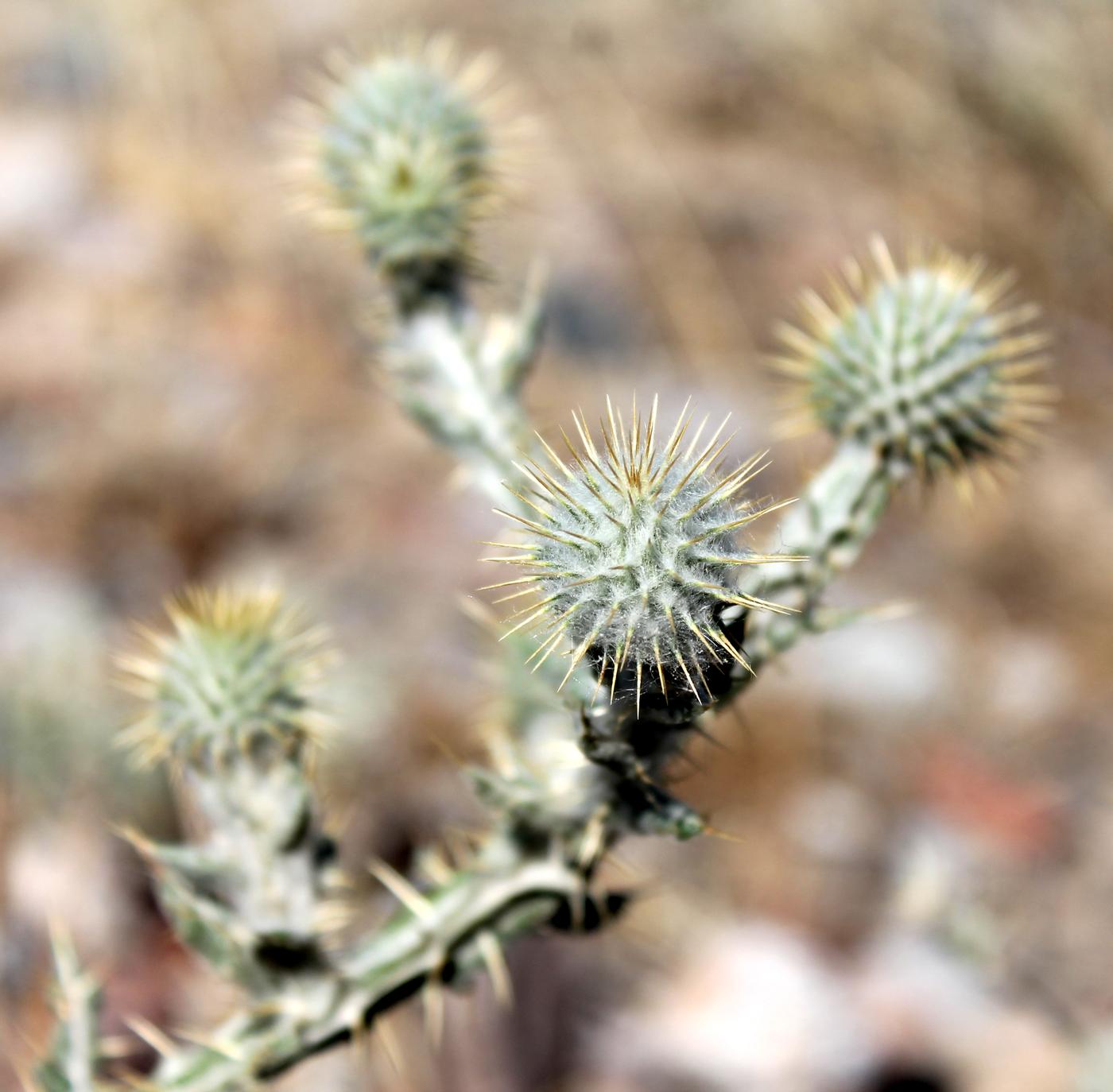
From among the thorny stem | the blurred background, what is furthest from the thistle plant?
the blurred background

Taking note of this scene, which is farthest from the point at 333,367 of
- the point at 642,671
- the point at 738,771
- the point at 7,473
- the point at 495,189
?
the point at 642,671

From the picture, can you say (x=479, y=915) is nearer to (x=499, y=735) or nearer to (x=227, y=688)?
(x=499, y=735)

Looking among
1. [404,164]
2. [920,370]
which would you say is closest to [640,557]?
[920,370]

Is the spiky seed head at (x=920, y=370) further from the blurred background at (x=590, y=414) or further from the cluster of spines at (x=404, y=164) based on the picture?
the cluster of spines at (x=404, y=164)

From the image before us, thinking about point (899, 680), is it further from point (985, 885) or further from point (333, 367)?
point (333, 367)

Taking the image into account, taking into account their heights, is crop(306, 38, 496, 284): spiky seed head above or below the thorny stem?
above

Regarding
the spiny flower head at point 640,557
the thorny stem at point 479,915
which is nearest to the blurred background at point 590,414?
the thorny stem at point 479,915

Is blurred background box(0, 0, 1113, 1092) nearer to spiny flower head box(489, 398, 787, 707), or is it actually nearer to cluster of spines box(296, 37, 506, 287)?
cluster of spines box(296, 37, 506, 287)
